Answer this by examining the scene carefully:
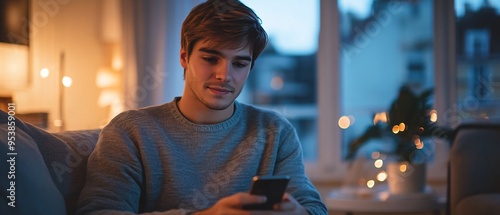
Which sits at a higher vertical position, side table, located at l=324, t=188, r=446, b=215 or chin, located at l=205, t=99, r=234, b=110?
chin, located at l=205, t=99, r=234, b=110

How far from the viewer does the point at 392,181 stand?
2.91m

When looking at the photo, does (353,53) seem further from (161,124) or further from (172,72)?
(161,124)

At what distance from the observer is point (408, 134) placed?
289cm

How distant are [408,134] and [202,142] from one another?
1563 millimetres

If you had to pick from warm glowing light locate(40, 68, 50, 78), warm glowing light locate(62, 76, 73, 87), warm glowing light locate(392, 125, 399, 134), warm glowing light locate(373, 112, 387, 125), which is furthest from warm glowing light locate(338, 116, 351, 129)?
warm glowing light locate(40, 68, 50, 78)

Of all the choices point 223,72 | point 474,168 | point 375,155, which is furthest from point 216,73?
point 375,155

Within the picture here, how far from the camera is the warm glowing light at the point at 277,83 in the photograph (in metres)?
3.74

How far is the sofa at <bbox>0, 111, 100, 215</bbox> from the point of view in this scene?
122cm

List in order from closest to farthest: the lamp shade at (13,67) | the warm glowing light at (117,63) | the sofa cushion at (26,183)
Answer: the sofa cushion at (26,183)
the lamp shade at (13,67)
the warm glowing light at (117,63)

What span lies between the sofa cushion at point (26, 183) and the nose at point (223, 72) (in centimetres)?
44

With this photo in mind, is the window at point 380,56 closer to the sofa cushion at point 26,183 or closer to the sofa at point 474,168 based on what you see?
the sofa at point 474,168

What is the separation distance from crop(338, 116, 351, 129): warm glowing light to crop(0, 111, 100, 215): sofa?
7.21 feet

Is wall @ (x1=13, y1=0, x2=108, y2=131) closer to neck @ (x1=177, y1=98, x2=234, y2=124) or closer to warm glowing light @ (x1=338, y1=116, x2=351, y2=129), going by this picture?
warm glowing light @ (x1=338, y1=116, x2=351, y2=129)

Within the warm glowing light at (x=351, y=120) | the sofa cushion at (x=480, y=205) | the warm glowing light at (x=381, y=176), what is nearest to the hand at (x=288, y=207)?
the sofa cushion at (x=480, y=205)
